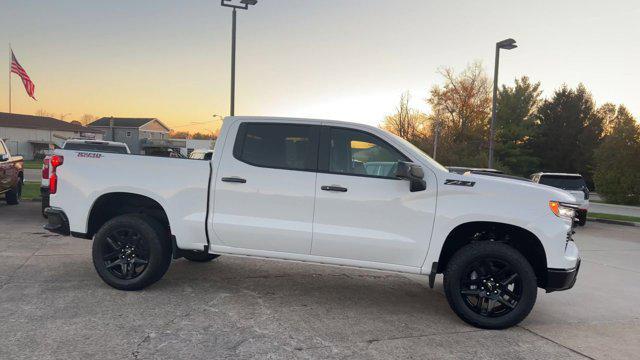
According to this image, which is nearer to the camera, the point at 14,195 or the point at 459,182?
the point at 459,182

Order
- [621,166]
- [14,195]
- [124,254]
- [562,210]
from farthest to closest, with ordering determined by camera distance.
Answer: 1. [621,166]
2. [14,195]
3. [124,254]
4. [562,210]

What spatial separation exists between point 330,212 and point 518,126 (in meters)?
46.6

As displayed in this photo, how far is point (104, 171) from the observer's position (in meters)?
5.18

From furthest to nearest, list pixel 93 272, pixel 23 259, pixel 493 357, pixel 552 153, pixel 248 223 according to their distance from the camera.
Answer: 1. pixel 552 153
2. pixel 23 259
3. pixel 93 272
4. pixel 248 223
5. pixel 493 357

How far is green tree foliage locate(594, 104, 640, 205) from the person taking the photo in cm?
2564

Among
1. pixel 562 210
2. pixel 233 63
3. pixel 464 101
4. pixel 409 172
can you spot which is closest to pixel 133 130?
pixel 464 101

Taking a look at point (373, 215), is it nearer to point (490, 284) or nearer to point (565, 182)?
point (490, 284)

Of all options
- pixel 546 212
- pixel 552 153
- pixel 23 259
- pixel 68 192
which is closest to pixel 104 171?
pixel 68 192

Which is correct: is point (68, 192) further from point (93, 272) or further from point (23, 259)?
point (23, 259)

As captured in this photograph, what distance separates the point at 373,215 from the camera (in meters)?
→ 4.64

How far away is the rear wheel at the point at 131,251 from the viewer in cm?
508

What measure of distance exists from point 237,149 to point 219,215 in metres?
0.73

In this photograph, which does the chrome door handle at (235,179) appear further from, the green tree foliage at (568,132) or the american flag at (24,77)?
the green tree foliage at (568,132)

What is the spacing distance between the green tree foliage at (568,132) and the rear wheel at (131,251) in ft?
152
